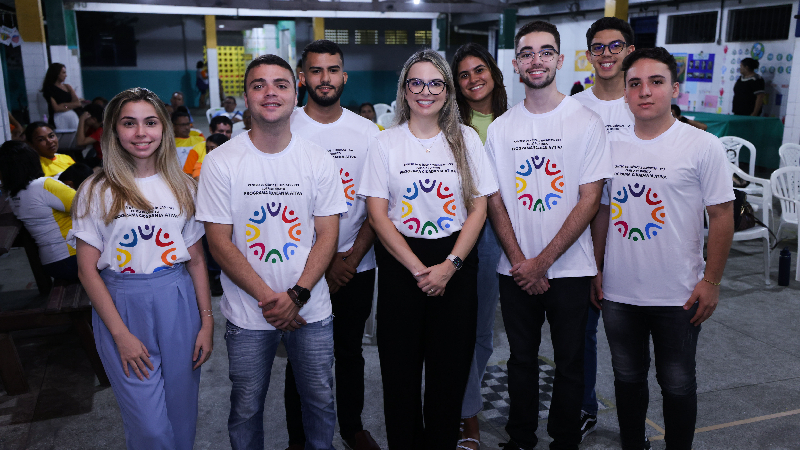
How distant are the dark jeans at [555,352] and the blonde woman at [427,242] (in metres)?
0.25

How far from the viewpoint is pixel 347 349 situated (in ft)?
8.61

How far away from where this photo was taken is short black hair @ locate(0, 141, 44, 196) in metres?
3.66

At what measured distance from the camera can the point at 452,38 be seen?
21109 millimetres

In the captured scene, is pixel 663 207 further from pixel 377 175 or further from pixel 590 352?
pixel 377 175

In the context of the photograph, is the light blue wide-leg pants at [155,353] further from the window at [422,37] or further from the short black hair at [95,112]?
the window at [422,37]

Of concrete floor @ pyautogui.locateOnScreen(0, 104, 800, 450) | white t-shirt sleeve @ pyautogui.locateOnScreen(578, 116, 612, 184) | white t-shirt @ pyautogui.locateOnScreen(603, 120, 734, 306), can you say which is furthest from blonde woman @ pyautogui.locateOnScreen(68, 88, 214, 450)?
white t-shirt @ pyautogui.locateOnScreen(603, 120, 734, 306)

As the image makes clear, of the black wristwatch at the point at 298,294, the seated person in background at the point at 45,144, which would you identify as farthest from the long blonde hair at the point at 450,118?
the seated person in background at the point at 45,144

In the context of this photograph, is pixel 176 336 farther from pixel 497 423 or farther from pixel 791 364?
pixel 791 364

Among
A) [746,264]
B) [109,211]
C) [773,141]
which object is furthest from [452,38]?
[109,211]

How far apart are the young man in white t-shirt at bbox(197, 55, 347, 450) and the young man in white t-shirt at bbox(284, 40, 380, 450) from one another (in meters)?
0.29

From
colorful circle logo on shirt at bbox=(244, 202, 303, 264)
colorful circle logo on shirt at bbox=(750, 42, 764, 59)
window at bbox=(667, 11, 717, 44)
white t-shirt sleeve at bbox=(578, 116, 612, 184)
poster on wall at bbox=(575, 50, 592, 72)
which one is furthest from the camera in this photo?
poster on wall at bbox=(575, 50, 592, 72)

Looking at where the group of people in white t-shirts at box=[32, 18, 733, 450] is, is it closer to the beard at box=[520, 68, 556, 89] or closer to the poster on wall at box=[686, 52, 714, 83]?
the beard at box=[520, 68, 556, 89]

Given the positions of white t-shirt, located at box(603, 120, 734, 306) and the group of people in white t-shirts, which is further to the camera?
white t-shirt, located at box(603, 120, 734, 306)

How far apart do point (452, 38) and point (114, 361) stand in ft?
67.6
